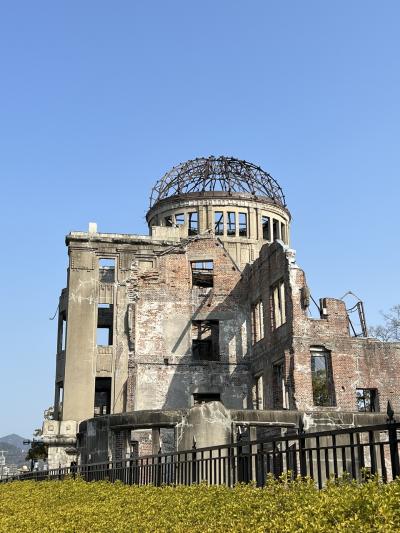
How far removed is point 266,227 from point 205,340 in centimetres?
1412

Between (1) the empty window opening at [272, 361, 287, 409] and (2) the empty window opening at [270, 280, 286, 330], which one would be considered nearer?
(1) the empty window opening at [272, 361, 287, 409]

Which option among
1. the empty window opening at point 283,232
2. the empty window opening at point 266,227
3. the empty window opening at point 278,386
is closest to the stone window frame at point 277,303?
the empty window opening at point 278,386

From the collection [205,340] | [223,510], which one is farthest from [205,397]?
[223,510]

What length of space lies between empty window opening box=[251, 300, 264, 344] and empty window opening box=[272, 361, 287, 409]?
3.23 metres

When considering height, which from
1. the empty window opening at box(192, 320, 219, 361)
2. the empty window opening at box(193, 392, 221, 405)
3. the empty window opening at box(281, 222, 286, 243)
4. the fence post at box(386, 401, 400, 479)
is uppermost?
the empty window opening at box(281, 222, 286, 243)

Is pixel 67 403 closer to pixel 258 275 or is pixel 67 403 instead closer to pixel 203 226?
pixel 258 275

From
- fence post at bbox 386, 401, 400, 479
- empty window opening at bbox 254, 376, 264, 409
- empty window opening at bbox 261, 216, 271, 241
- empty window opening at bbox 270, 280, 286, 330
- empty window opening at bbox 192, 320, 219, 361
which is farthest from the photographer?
empty window opening at bbox 261, 216, 271, 241

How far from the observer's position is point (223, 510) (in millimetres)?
5383

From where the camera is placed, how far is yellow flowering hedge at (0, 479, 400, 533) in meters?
3.98

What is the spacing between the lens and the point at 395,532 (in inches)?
140

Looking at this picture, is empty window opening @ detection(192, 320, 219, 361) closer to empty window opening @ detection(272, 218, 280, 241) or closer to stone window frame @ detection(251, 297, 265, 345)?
stone window frame @ detection(251, 297, 265, 345)

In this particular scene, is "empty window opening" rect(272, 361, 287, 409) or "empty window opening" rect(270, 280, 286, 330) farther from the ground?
"empty window opening" rect(270, 280, 286, 330)

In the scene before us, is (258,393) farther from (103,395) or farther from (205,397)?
(103,395)

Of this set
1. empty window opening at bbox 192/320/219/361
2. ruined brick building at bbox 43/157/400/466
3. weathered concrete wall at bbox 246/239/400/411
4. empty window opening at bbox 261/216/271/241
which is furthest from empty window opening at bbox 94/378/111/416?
empty window opening at bbox 261/216/271/241
